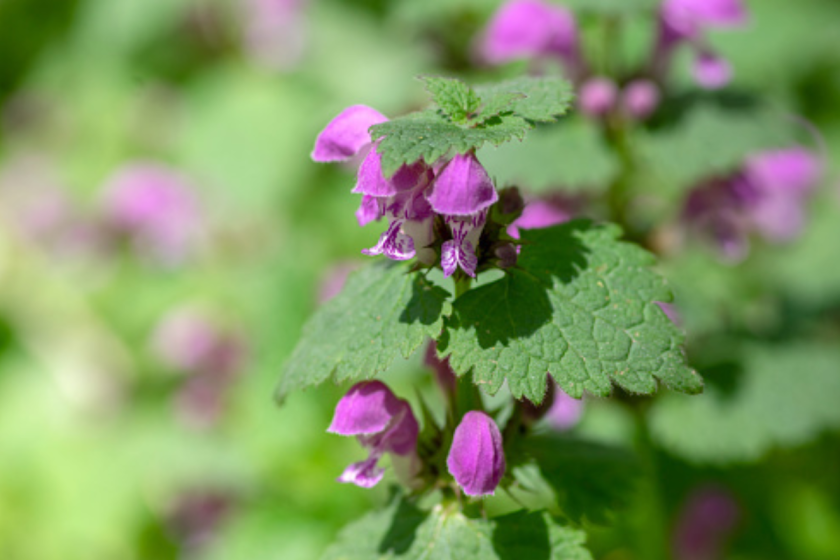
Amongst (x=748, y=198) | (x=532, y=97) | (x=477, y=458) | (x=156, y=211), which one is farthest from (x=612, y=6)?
(x=156, y=211)

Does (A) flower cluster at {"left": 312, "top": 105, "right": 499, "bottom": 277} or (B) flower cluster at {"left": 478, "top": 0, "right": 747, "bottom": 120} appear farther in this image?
(B) flower cluster at {"left": 478, "top": 0, "right": 747, "bottom": 120}

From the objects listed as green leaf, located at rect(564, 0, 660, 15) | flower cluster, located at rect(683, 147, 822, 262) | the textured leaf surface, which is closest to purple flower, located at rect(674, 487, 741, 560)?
flower cluster, located at rect(683, 147, 822, 262)

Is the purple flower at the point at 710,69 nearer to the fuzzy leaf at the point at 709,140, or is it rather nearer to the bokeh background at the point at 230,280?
the fuzzy leaf at the point at 709,140

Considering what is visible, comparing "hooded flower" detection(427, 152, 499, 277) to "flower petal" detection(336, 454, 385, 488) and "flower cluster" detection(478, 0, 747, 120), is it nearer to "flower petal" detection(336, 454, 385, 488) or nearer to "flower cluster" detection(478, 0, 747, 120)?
"flower petal" detection(336, 454, 385, 488)

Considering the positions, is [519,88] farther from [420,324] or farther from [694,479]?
[694,479]

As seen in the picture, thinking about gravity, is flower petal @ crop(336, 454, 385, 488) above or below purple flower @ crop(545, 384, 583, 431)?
above

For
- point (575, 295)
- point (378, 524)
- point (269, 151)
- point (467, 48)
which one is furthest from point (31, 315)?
point (575, 295)

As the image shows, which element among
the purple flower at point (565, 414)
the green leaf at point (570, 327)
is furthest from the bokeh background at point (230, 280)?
the green leaf at point (570, 327)
